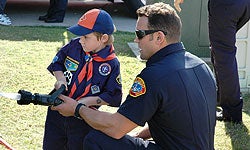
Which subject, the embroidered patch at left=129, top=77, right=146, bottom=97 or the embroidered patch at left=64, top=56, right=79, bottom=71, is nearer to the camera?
the embroidered patch at left=129, top=77, right=146, bottom=97

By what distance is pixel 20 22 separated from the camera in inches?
364

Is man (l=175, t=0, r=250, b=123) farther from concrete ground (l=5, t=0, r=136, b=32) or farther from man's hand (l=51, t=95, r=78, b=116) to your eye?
concrete ground (l=5, t=0, r=136, b=32)

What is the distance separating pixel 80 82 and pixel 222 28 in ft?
5.58

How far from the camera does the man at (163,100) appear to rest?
2.86m

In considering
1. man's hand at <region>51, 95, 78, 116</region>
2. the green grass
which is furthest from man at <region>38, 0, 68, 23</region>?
man's hand at <region>51, 95, 78, 116</region>

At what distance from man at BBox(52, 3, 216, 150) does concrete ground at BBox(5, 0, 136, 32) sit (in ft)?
19.8

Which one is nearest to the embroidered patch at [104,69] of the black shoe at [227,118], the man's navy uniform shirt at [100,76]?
the man's navy uniform shirt at [100,76]

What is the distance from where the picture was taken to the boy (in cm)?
329

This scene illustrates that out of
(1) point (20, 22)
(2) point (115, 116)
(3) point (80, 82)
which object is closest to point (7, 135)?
(3) point (80, 82)

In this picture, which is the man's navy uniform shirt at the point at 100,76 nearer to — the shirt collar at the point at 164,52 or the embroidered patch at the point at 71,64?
the embroidered patch at the point at 71,64

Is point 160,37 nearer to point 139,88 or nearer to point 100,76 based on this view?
point 139,88

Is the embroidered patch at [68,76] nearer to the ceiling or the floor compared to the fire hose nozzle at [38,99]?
nearer to the floor

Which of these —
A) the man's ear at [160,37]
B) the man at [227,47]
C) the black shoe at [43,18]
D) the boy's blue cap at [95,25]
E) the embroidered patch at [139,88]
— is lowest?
the black shoe at [43,18]

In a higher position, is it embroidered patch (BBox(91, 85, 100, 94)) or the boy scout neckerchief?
the boy scout neckerchief
